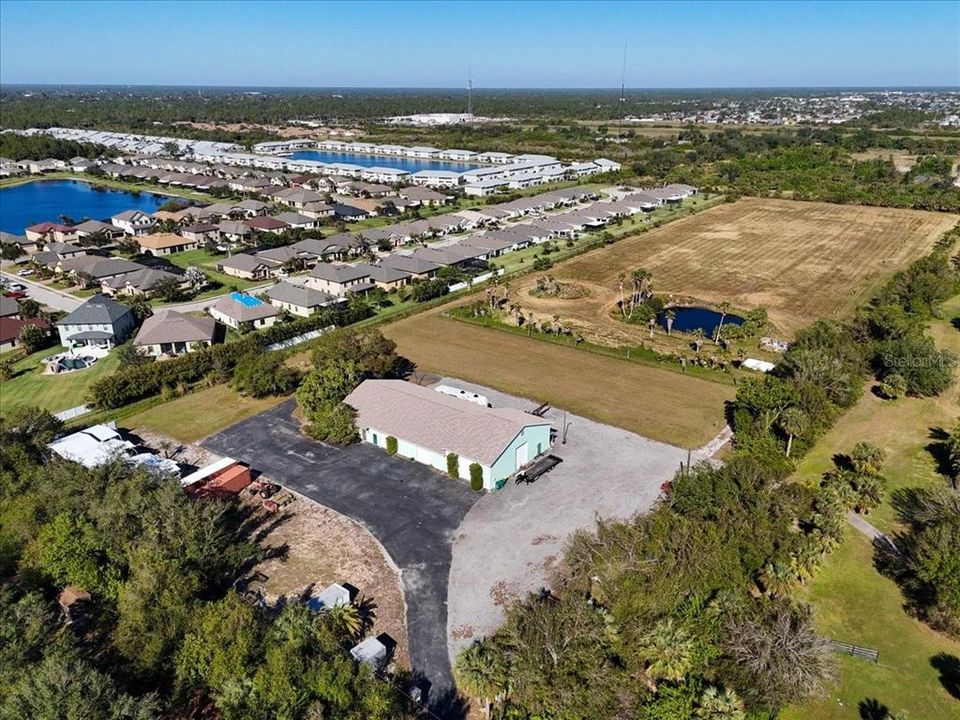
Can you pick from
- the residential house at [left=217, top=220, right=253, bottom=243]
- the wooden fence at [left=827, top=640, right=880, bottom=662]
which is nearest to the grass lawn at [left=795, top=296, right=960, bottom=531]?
the wooden fence at [left=827, top=640, right=880, bottom=662]

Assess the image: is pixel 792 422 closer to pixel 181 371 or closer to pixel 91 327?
pixel 181 371

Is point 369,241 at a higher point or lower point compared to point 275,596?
higher

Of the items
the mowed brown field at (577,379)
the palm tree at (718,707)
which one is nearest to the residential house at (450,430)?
the mowed brown field at (577,379)

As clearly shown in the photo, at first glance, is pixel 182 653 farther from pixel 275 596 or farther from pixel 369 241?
pixel 369 241

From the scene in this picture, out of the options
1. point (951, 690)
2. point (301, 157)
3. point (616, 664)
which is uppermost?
point (301, 157)

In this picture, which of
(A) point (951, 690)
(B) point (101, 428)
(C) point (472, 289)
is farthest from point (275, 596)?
(C) point (472, 289)

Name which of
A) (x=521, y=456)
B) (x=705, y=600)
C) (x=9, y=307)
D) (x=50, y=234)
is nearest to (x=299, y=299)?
(x=9, y=307)
